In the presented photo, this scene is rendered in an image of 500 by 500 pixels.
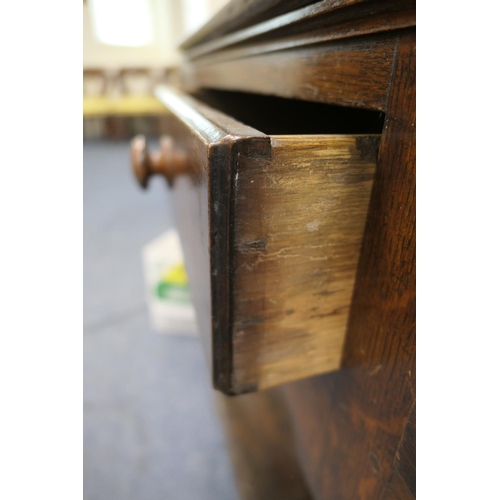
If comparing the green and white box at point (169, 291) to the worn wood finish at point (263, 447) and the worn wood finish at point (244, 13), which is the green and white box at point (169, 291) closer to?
the worn wood finish at point (263, 447)

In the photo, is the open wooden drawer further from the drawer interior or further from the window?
the window

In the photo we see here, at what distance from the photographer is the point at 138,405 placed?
2.93 ft

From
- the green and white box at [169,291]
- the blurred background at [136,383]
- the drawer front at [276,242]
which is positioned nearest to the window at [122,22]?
the blurred background at [136,383]

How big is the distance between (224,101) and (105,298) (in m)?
0.80

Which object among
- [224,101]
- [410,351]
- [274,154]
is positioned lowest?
[410,351]

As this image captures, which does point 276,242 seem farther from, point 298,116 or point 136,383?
point 136,383

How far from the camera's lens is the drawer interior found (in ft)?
1.29

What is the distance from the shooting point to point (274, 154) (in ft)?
0.78

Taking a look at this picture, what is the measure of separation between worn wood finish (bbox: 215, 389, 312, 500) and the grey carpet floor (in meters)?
0.03

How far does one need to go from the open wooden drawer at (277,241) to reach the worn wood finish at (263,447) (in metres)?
0.35

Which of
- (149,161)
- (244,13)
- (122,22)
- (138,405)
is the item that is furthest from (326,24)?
(122,22)

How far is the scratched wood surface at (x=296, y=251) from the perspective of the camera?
25 centimetres
